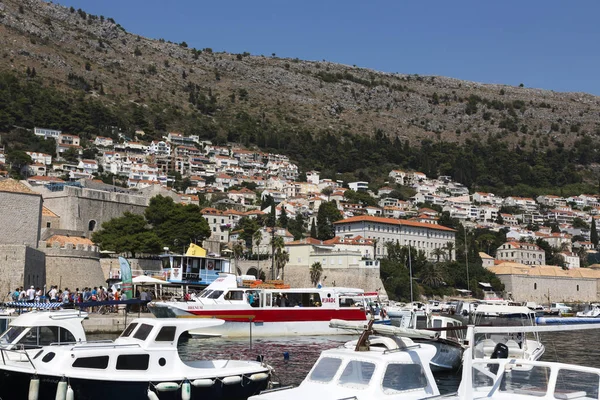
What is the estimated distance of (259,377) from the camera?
1648cm

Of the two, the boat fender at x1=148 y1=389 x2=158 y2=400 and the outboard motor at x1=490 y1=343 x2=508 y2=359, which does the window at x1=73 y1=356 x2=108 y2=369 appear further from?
the outboard motor at x1=490 y1=343 x2=508 y2=359

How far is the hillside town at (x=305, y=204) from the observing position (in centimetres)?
7656

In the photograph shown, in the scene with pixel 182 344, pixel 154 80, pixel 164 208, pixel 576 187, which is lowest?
pixel 182 344

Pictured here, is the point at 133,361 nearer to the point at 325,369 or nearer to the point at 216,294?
the point at 325,369

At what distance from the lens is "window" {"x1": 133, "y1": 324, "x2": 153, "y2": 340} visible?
1565cm

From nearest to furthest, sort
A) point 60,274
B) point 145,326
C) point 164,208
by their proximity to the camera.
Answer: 1. point 145,326
2. point 60,274
3. point 164,208

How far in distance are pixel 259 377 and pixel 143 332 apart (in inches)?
113

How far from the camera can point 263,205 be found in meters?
122

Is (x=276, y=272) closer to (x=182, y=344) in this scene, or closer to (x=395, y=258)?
(x=395, y=258)

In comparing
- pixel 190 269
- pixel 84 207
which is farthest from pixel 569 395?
pixel 84 207

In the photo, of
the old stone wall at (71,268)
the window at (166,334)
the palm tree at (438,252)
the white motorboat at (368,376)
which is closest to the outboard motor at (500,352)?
the white motorboat at (368,376)

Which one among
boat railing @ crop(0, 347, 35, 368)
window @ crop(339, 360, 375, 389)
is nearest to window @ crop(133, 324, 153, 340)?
boat railing @ crop(0, 347, 35, 368)

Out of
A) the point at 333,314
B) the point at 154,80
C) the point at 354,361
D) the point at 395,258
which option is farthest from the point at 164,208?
the point at 154,80

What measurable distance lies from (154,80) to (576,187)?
115620 mm
